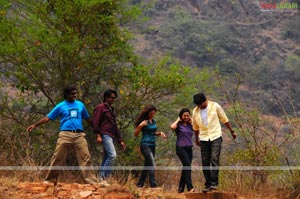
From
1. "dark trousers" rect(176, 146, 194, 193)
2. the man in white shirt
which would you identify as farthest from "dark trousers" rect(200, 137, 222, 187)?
"dark trousers" rect(176, 146, 194, 193)

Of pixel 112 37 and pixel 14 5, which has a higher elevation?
pixel 14 5

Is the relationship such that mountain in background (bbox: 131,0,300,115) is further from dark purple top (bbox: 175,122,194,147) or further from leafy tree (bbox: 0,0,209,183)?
dark purple top (bbox: 175,122,194,147)

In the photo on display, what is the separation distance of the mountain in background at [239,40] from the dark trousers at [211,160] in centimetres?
4581

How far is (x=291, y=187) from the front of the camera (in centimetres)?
955

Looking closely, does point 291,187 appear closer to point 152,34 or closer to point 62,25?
point 62,25

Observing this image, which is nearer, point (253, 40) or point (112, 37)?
point (112, 37)

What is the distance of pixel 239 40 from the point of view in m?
→ 73.2

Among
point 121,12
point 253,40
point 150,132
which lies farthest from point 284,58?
point 150,132

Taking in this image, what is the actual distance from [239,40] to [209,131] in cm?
6611

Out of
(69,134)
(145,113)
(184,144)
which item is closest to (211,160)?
(184,144)

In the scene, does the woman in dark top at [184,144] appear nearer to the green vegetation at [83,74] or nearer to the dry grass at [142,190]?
the dry grass at [142,190]

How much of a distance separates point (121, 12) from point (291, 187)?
604 centimetres

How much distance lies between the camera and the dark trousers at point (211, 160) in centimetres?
817

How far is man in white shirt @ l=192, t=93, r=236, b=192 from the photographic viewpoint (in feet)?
27.0
